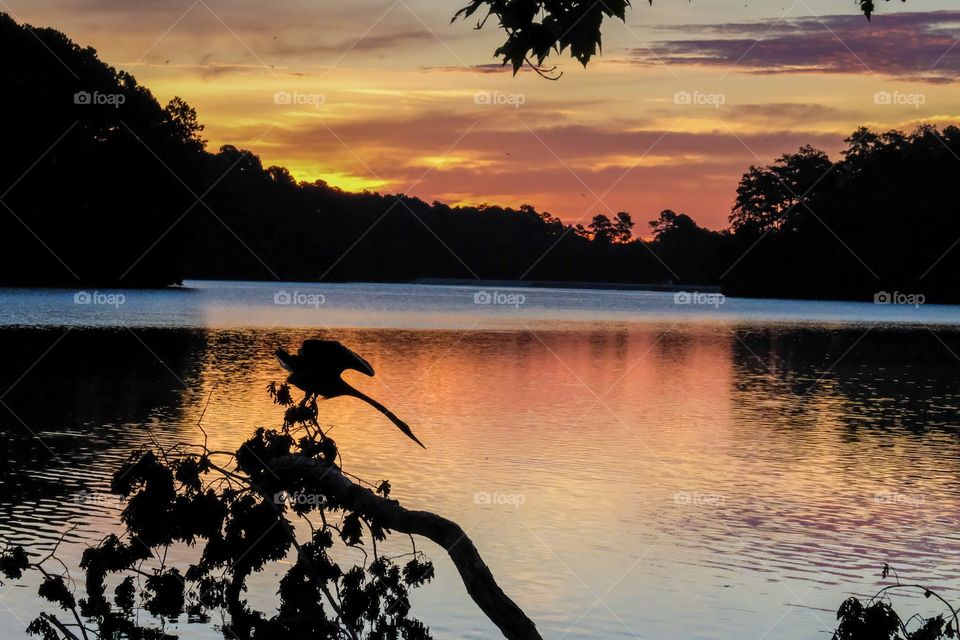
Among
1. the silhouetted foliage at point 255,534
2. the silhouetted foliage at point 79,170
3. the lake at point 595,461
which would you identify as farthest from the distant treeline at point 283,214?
the silhouetted foliage at point 255,534

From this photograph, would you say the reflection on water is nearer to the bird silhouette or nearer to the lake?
the lake

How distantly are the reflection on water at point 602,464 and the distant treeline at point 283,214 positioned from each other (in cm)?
4954

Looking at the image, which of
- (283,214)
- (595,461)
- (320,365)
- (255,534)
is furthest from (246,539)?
(283,214)

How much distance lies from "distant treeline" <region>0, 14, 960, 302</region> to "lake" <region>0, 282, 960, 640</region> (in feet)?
148

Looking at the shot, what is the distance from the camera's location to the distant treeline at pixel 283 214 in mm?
81062

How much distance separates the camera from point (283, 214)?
16225cm

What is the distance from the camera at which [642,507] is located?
45.3 feet

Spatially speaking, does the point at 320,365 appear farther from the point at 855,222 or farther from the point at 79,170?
the point at 855,222

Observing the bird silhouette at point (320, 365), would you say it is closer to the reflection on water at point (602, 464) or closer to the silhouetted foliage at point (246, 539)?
the silhouetted foliage at point (246, 539)

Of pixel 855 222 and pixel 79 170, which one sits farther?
pixel 855 222

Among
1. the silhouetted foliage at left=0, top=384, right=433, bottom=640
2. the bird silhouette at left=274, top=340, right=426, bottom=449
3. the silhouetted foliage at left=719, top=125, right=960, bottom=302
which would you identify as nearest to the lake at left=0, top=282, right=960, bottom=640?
the silhouetted foliage at left=0, top=384, right=433, bottom=640

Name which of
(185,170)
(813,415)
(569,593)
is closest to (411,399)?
(813,415)

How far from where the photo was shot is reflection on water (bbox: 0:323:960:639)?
404 inches

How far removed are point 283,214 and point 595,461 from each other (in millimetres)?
148121
